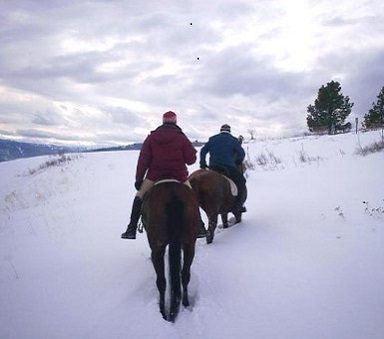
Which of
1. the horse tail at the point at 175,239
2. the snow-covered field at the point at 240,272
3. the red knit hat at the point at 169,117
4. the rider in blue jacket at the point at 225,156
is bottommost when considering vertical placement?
the snow-covered field at the point at 240,272

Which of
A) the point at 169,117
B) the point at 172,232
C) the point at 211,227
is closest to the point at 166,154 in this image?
the point at 169,117

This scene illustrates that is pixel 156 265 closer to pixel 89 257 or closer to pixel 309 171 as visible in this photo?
pixel 89 257

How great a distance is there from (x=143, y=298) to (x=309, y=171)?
793cm

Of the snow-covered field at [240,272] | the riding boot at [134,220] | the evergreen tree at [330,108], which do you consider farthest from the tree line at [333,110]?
the riding boot at [134,220]

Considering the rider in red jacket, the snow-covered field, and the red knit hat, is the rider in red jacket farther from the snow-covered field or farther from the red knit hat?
the snow-covered field

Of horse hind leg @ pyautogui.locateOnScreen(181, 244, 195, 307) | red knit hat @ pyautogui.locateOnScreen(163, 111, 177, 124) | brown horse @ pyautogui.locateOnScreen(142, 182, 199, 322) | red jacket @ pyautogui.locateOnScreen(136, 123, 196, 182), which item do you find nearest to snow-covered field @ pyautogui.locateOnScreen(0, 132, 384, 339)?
horse hind leg @ pyautogui.locateOnScreen(181, 244, 195, 307)

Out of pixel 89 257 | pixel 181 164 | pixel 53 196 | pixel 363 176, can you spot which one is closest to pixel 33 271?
pixel 89 257

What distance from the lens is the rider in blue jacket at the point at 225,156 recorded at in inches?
294

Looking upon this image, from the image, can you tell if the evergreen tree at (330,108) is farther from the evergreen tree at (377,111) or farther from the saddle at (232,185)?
the saddle at (232,185)

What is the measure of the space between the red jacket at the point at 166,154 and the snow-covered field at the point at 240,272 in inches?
66.7

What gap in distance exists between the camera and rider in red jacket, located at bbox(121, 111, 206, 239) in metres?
5.07

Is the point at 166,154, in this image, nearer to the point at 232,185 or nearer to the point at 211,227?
the point at 211,227

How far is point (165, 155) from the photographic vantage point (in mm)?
5055

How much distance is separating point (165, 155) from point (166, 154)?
0.02m
